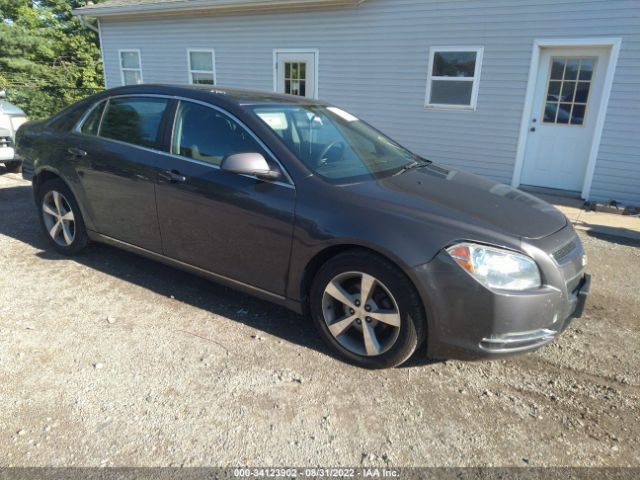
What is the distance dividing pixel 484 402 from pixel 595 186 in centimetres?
632

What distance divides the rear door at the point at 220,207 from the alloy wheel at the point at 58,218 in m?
1.33

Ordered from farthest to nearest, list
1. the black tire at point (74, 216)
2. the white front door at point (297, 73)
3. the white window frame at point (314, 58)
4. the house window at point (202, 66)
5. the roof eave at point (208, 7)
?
the house window at point (202, 66) < the white front door at point (297, 73) < the white window frame at point (314, 58) < the roof eave at point (208, 7) < the black tire at point (74, 216)

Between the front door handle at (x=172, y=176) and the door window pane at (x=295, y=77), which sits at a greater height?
the door window pane at (x=295, y=77)

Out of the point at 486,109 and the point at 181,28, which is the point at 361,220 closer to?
the point at 486,109

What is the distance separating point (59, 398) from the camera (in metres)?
2.50

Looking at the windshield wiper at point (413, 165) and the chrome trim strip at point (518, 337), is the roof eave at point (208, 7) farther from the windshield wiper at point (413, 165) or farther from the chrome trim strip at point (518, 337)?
the chrome trim strip at point (518, 337)

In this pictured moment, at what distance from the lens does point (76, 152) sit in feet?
13.2

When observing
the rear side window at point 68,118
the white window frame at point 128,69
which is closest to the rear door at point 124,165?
the rear side window at point 68,118

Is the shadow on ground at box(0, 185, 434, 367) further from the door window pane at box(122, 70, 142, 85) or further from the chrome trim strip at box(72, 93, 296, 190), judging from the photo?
the door window pane at box(122, 70, 142, 85)

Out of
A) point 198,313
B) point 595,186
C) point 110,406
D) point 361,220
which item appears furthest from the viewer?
point 595,186

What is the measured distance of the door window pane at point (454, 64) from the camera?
26.8 ft

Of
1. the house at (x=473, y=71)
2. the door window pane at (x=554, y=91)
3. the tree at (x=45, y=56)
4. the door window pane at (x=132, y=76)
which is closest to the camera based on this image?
the house at (x=473, y=71)

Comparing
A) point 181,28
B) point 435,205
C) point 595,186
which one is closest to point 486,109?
point 595,186

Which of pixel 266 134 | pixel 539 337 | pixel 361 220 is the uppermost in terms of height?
pixel 266 134
